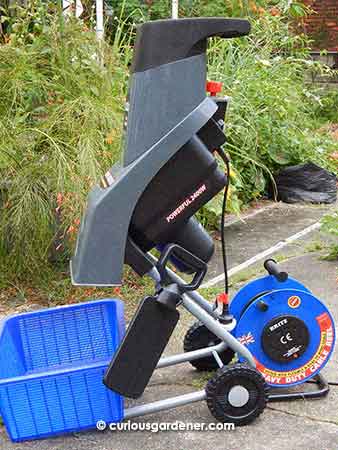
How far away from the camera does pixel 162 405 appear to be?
304cm

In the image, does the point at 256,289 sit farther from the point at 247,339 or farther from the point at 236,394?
the point at 236,394

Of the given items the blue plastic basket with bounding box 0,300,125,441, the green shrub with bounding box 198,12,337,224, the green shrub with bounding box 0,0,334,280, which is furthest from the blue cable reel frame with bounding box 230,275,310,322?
the green shrub with bounding box 198,12,337,224

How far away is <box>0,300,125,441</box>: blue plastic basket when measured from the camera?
9.54 ft

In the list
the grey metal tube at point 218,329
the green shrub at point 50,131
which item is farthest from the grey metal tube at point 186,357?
the green shrub at point 50,131

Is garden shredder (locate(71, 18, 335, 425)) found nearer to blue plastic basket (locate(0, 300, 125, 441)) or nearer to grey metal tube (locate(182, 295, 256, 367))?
grey metal tube (locate(182, 295, 256, 367))

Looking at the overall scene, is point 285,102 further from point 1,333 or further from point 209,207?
point 1,333

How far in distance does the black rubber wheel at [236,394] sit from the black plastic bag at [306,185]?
382cm

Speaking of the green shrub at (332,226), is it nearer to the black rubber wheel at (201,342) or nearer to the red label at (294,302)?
the black rubber wheel at (201,342)

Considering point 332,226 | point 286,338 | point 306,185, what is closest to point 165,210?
point 286,338

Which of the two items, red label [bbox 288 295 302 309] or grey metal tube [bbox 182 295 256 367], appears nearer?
grey metal tube [bbox 182 295 256 367]

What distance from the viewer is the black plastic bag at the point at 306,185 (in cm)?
668

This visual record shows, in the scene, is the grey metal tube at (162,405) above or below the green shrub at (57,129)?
below

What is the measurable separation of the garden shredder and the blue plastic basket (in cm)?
18

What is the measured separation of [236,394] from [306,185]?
397cm
